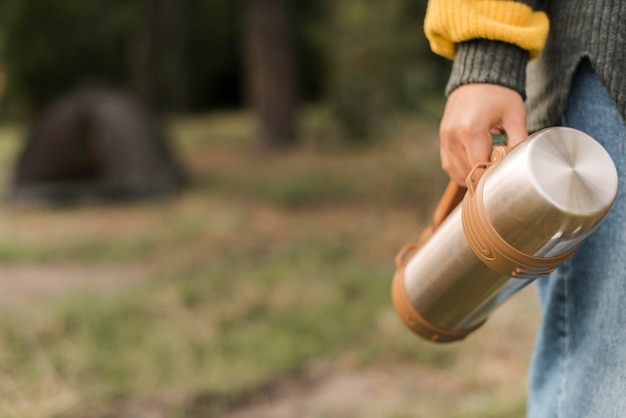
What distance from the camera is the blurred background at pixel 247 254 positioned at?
304cm

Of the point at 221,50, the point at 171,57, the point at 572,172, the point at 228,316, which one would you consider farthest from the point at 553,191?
the point at 221,50

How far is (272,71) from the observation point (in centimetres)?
1051

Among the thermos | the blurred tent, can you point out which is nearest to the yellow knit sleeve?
the thermos

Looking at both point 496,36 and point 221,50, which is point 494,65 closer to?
point 496,36

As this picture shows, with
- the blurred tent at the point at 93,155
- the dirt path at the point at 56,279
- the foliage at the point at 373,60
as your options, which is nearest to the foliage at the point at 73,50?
the foliage at the point at 373,60

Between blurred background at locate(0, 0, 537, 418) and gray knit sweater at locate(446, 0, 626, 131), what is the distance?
174cm

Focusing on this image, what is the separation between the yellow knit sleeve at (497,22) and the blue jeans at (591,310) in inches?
3.3

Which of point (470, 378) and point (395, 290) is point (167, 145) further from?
point (395, 290)

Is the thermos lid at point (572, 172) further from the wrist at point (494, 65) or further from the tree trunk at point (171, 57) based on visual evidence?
the tree trunk at point (171, 57)

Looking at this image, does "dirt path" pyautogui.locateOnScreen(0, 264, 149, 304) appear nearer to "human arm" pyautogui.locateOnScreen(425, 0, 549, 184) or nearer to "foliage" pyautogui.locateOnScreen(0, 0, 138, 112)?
"human arm" pyautogui.locateOnScreen(425, 0, 549, 184)

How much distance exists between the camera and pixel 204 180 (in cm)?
847

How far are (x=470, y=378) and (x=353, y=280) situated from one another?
1.35m

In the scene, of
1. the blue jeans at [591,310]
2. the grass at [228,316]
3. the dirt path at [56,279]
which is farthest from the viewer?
the dirt path at [56,279]

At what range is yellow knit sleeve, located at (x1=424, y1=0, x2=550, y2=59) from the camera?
1.11m
